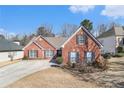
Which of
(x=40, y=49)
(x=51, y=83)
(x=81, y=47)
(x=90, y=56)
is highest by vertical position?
(x=81, y=47)

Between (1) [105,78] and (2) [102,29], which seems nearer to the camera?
(1) [105,78]

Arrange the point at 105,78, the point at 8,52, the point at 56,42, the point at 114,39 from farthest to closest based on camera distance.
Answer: the point at 114,39, the point at 56,42, the point at 8,52, the point at 105,78

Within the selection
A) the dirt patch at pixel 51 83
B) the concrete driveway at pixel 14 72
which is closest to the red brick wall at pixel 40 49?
the concrete driveway at pixel 14 72

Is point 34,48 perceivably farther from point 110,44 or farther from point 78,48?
point 110,44

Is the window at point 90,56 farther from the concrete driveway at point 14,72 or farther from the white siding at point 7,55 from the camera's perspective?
the white siding at point 7,55

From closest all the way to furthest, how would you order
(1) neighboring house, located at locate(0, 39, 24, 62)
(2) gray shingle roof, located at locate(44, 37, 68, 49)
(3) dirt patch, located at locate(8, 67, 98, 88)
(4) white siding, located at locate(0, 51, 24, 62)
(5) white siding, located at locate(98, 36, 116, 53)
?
(3) dirt patch, located at locate(8, 67, 98, 88)
(4) white siding, located at locate(0, 51, 24, 62)
(1) neighboring house, located at locate(0, 39, 24, 62)
(2) gray shingle roof, located at locate(44, 37, 68, 49)
(5) white siding, located at locate(98, 36, 116, 53)

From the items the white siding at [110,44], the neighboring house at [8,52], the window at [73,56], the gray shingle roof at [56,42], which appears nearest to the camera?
the window at [73,56]

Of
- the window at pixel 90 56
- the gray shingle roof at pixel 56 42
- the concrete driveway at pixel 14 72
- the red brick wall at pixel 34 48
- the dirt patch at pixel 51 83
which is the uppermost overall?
the gray shingle roof at pixel 56 42

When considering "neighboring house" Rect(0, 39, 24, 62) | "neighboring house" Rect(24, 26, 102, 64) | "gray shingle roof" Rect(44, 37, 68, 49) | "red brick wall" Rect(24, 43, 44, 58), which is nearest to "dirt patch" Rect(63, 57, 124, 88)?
"neighboring house" Rect(24, 26, 102, 64)

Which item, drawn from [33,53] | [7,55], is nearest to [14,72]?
[33,53]

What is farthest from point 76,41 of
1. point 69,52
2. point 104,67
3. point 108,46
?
point 108,46

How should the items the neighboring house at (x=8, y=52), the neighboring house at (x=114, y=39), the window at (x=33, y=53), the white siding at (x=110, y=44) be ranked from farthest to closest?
the white siding at (x=110, y=44)
the neighboring house at (x=114, y=39)
the window at (x=33, y=53)
the neighboring house at (x=8, y=52)

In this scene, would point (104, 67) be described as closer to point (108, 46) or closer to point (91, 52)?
point (91, 52)

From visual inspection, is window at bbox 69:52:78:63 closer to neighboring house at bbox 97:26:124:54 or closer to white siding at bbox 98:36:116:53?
neighboring house at bbox 97:26:124:54
